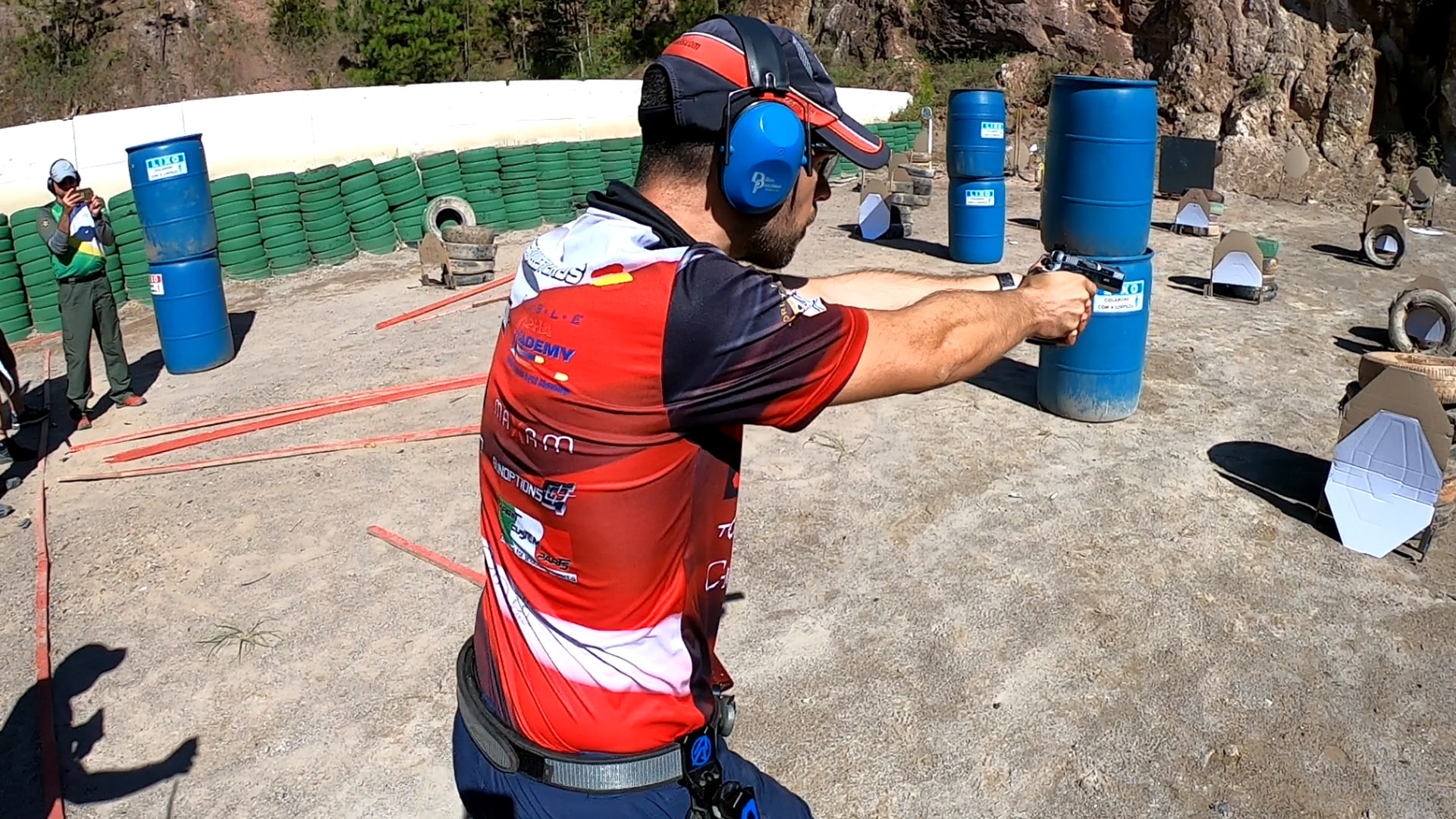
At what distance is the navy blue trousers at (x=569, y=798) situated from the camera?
1.76 m

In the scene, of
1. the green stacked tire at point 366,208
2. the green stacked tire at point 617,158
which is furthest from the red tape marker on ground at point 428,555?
the green stacked tire at point 617,158

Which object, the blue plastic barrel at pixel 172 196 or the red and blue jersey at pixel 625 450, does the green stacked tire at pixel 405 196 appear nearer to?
the blue plastic barrel at pixel 172 196

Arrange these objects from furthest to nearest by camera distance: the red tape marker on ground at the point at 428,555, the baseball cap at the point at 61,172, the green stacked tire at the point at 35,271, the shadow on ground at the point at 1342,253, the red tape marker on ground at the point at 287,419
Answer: the shadow on ground at the point at 1342,253
the green stacked tire at the point at 35,271
the baseball cap at the point at 61,172
the red tape marker on ground at the point at 287,419
the red tape marker on ground at the point at 428,555

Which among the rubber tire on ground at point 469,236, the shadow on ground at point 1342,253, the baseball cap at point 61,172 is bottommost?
the shadow on ground at point 1342,253

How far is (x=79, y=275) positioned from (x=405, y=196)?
6778 millimetres

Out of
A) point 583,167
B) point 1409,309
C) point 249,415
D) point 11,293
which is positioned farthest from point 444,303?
point 1409,309

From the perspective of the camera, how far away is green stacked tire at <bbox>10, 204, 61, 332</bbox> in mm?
11000

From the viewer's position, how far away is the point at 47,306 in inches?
443

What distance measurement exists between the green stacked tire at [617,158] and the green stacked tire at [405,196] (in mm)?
3358

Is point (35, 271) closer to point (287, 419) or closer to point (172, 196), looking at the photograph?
point (172, 196)

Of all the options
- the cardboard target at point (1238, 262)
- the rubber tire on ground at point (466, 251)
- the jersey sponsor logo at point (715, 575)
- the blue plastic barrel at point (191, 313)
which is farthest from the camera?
the rubber tire on ground at point (466, 251)

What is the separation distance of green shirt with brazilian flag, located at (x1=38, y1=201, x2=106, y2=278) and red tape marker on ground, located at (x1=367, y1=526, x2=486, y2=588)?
164 inches

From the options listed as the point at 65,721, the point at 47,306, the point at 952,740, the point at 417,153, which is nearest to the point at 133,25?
the point at 417,153

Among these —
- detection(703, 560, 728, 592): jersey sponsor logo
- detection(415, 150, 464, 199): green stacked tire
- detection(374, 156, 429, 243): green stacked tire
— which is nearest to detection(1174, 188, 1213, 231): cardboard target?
detection(415, 150, 464, 199): green stacked tire
